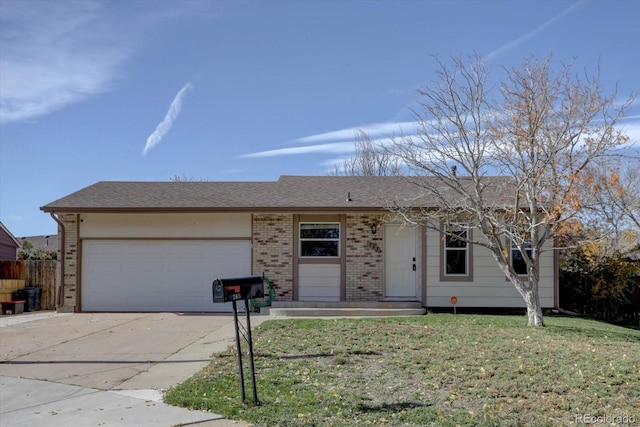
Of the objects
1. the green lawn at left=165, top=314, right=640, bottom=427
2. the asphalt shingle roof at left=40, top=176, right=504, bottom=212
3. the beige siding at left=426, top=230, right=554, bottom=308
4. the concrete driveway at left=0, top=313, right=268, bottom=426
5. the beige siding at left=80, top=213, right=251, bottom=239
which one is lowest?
the concrete driveway at left=0, top=313, right=268, bottom=426

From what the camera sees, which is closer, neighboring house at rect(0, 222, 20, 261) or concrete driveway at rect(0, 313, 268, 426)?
concrete driveway at rect(0, 313, 268, 426)

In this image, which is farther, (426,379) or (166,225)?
(166,225)

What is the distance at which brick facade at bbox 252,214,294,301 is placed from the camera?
17.1 m

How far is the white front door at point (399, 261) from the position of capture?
1709cm

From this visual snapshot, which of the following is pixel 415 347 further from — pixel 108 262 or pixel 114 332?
pixel 108 262

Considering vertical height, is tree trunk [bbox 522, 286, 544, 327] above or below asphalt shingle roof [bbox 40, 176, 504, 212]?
below

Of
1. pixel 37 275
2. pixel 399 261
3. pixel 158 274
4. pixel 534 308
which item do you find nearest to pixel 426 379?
pixel 534 308

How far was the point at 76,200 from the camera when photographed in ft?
57.9

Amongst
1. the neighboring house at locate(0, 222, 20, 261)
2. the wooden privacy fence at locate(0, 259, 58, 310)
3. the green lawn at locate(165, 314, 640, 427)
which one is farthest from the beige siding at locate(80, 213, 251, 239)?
the neighboring house at locate(0, 222, 20, 261)

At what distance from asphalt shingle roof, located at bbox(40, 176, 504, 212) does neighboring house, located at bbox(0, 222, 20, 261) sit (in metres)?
12.6

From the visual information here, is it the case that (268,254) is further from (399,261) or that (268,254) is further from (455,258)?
(455,258)

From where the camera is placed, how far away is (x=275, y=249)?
17.2m

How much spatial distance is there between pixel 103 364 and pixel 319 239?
832 centimetres

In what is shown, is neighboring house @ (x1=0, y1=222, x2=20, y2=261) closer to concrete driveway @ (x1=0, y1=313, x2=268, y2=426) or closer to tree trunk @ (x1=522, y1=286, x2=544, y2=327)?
concrete driveway @ (x1=0, y1=313, x2=268, y2=426)
